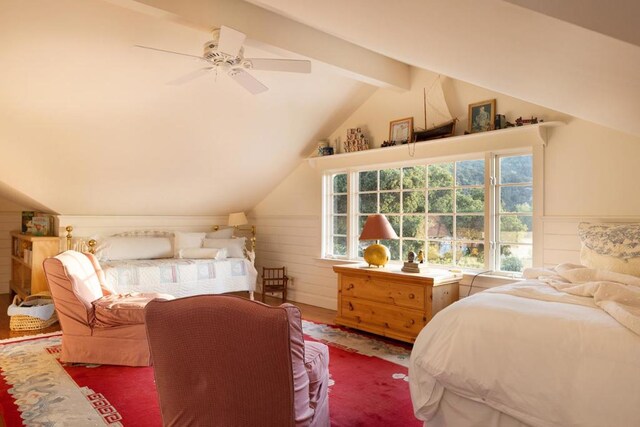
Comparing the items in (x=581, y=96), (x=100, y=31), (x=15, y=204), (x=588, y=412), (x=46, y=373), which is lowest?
(x=46, y=373)

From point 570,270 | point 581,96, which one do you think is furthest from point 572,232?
point 581,96

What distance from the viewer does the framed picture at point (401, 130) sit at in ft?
15.0

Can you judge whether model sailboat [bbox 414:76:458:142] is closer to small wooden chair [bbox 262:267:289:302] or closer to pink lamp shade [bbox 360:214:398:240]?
pink lamp shade [bbox 360:214:398:240]

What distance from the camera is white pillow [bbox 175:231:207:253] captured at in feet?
19.3

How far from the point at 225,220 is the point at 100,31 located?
3.80m

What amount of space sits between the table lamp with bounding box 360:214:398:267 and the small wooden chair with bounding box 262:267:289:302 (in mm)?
1826

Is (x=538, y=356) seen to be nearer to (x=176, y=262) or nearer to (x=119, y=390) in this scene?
(x=119, y=390)

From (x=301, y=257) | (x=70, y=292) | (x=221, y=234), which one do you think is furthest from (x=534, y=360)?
(x=221, y=234)

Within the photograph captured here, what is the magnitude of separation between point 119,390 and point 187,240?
10.3ft

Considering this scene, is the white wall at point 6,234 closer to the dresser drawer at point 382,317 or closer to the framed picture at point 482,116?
the dresser drawer at point 382,317

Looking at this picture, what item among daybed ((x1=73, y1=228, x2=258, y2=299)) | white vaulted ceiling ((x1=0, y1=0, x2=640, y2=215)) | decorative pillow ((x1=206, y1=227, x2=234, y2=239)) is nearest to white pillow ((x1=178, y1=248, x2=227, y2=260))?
daybed ((x1=73, y1=228, x2=258, y2=299))

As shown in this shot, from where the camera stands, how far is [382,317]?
408 centimetres

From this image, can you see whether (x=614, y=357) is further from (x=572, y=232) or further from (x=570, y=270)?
(x=572, y=232)

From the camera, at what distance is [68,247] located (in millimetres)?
5227
